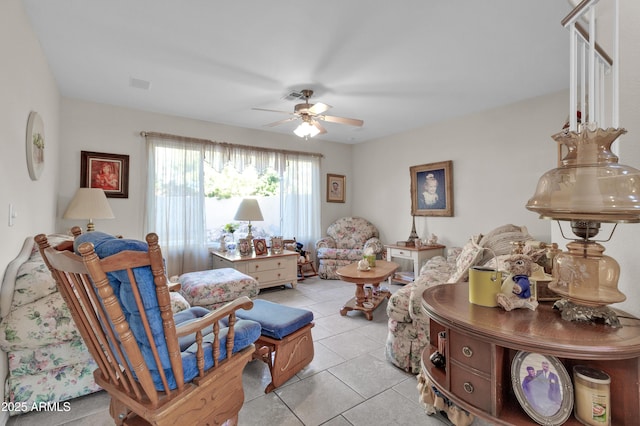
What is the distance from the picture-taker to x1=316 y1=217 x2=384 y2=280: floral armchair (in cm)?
515

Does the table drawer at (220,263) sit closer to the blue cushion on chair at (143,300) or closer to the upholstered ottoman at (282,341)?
the upholstered ottoman at (282,341)

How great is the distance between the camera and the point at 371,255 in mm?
3572

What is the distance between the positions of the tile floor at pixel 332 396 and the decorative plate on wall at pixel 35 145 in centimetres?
171

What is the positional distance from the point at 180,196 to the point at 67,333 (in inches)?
106

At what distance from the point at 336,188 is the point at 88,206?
4.07 metres

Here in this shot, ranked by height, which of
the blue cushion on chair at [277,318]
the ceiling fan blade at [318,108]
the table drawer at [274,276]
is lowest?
the table drawer at [274,276]

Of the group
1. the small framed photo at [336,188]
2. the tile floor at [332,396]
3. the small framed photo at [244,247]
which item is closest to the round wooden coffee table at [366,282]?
the tile floor at [332,396]

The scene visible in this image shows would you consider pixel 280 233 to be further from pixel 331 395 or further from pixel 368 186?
pixel 331 395

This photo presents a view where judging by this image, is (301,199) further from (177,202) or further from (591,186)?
(591,186)

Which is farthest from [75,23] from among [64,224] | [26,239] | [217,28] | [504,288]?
[504,288]

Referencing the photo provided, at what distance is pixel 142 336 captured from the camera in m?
1.11

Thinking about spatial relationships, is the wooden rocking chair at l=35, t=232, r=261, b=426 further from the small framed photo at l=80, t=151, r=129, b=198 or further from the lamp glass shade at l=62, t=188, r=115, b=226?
the small framed photo at l=80, t=151, r=129, b=198

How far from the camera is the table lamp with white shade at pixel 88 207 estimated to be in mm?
3182

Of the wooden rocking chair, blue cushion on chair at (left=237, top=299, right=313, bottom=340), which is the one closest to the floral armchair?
blue cushion on chair at (left=237, top=299, right=313, bottom=340)
